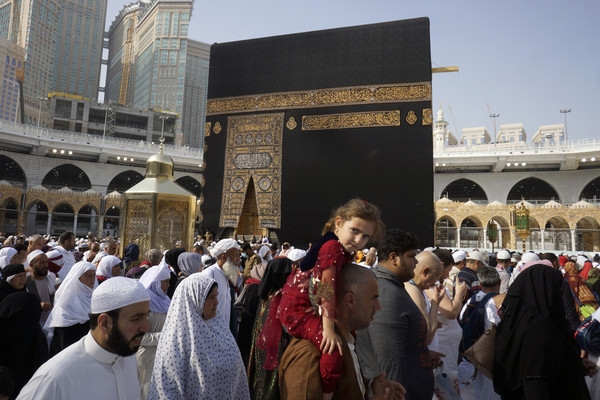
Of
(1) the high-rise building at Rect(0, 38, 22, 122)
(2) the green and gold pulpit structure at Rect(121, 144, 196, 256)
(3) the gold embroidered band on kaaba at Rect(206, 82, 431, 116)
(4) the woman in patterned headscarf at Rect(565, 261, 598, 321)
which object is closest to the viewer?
(4) the woman in patterned headscarf at Rect(565, 261, 598, 321)

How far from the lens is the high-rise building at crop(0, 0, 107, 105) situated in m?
27.7

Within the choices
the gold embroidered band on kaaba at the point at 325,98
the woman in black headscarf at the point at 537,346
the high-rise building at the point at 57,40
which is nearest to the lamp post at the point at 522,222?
the gold embroidered band on kaaba at the point at 325,98

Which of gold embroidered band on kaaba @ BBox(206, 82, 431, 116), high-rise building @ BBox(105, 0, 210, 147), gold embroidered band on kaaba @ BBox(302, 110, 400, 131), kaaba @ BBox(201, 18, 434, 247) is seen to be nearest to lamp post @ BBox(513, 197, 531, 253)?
kaaba @ BBox(201, 18, 434, 247)

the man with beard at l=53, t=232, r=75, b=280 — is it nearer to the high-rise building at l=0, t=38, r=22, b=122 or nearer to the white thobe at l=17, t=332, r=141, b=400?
the white thobe at l=17, t=332, r=141, b=400

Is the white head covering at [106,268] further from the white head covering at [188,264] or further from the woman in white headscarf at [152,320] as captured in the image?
the woman in white headscarf at [152,320]

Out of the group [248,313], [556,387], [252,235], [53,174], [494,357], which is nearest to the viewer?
[556,387]

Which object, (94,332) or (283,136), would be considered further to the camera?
(283,136)

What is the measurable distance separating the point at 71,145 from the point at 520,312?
56.2 ft

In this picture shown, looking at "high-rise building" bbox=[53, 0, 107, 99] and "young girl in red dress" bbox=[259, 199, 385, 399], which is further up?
"high-rise building" bbox=[53, 0, 107, 99]

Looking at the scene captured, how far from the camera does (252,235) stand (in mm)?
10844

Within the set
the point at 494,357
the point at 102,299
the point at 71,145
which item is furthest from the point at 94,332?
the point at 71,145

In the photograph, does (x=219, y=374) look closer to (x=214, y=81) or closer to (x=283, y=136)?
(x=283, y=136)

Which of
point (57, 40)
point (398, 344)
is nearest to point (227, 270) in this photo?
point (398, 344)

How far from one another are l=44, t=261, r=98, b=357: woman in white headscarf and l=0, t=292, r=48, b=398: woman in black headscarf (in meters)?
0.32
